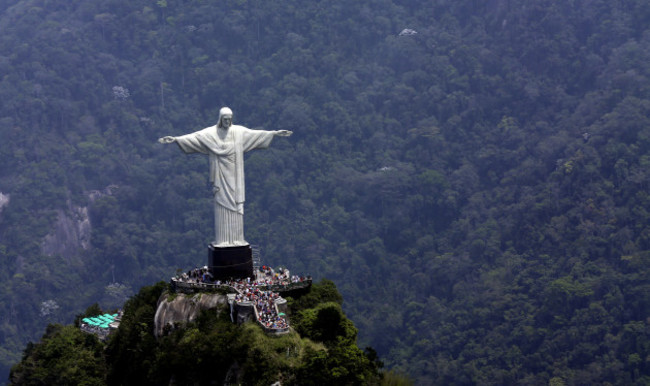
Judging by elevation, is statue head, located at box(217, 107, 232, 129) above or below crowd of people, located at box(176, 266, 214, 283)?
above

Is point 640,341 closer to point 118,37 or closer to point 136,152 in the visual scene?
point 136,152

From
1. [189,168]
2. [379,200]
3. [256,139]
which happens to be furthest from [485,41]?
[256,139]

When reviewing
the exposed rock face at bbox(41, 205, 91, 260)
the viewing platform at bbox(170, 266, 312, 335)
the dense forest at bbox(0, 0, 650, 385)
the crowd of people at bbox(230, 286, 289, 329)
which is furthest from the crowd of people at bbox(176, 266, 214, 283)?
the exposed rock face at bbox(41, 205, 91, 260)

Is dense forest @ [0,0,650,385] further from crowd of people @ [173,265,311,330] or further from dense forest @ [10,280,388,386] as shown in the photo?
dense forest @ [10,280,388,386]

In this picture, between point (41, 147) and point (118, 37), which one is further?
point (118, 37)

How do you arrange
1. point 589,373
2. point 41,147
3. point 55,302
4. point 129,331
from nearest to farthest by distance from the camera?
point 129,331
point 589,373
point 55,302
point 41,147

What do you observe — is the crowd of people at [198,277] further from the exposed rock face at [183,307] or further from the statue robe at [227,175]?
the statue robe at [227,175]
